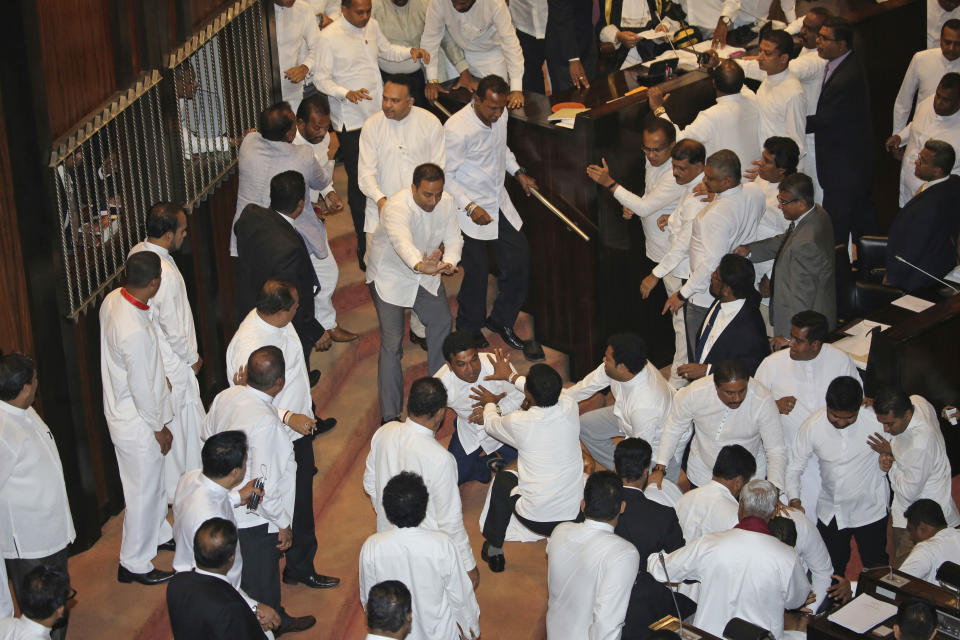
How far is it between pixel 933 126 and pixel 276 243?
4.79 metres

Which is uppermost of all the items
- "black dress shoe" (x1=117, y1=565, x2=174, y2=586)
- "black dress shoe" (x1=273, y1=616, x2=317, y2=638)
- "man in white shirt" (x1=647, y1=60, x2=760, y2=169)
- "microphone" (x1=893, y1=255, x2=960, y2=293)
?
"man in white shirt" (x1=647, y1=60, x2=760, y2=169)

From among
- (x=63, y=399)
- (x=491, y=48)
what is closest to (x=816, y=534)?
(x=63, y=399)

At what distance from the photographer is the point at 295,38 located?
25.7 ft

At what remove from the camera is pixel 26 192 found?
544 centimetres

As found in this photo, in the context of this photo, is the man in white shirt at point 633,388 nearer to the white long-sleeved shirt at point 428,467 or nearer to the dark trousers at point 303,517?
the white long-sleeved shirt at point 428,467

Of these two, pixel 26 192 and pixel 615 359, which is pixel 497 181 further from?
pixel 26 192

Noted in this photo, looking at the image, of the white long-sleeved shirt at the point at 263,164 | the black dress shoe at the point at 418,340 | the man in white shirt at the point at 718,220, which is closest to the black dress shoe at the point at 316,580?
the white long-sleeved shirt at the point at 263,164

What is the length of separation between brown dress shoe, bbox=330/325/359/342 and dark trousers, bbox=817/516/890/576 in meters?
3.01

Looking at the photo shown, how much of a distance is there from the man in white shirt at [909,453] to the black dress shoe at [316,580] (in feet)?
9.04

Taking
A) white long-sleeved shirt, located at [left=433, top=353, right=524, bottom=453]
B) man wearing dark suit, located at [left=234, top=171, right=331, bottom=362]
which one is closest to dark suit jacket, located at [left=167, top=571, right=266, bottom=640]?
white long-sleeved shirt, located at [left=433, top=353, right=524, bottom=453]

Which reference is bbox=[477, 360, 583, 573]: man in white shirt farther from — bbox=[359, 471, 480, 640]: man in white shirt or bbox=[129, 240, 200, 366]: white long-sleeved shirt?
bbox=[129, 240, 200, 366]: white long-sleeved shirt

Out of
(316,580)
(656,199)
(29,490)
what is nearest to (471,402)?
(316,580)

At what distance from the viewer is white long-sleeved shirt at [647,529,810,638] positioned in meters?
5.01

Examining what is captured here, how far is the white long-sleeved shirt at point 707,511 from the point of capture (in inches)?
214
